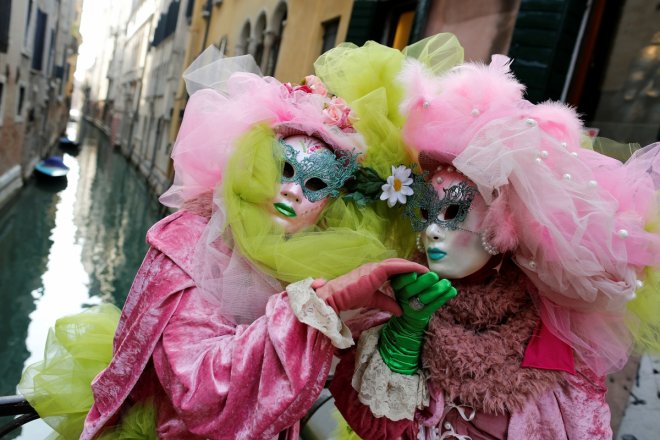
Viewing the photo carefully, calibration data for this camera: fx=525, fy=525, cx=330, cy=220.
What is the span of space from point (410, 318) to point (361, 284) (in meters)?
0.20

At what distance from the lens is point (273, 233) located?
58.5 inches

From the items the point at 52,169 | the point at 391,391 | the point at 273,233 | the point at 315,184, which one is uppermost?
the point at 315,184

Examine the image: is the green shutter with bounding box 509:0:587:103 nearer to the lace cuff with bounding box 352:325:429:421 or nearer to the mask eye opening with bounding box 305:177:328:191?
the mask eye opening with bounding box 305:177:328:191

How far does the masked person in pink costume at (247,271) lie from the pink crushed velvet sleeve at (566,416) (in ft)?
1.51

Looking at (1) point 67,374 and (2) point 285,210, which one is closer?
(2) point 285,210

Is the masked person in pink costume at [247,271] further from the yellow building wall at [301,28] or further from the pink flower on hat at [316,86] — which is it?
the yellow building wall at [301,28]

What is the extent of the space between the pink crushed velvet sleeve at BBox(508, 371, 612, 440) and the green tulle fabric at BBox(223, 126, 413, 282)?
0.56 meters

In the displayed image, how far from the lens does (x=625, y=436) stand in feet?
9.39

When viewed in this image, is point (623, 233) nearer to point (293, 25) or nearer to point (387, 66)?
point (387, 66)

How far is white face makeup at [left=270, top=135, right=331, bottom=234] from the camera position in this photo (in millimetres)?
1479

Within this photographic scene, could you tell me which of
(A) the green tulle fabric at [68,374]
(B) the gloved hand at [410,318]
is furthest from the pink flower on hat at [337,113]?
(A) the green tulle fabric at [68,374]

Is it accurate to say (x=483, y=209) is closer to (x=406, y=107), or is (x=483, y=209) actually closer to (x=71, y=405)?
(x=406, y=107)

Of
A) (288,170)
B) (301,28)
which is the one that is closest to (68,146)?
(301,28)

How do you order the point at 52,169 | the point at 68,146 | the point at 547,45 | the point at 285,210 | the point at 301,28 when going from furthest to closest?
1. the point at 68,146
2. the point at 52,169
3. the point at 301,28
4. the point at 547,45
5. the point at 285,210
